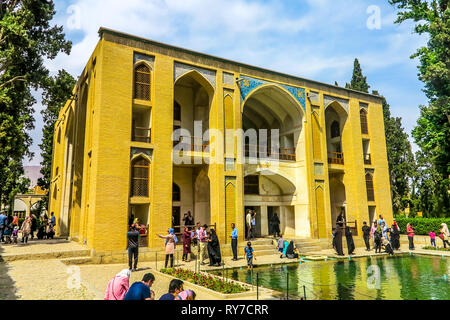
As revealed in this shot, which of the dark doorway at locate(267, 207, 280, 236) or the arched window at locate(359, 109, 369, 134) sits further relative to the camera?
the arched window at locate(359, 109, 369, 134)

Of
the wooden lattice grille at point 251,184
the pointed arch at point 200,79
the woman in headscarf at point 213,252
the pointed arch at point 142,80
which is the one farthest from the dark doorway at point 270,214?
the pointed arch at point 142,80

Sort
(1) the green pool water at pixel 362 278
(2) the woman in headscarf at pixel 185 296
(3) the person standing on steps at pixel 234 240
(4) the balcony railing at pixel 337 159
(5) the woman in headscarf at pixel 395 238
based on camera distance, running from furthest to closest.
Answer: (4) the balcony railing at pixel 337 159 → (5) the woman in headscarf at pixel 395 238 → (3) the person standing on steps at pixel 234 240 → (1) the green pool water at pixel 362 278 → (2) the woman in headscarf at pixel 185 296

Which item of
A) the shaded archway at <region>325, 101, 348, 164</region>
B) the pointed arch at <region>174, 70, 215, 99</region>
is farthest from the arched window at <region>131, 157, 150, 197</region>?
the shaded archway at <region>325, 101, 348, 164</region>

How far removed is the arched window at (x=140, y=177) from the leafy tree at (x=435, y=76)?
706 inches

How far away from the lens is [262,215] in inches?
843

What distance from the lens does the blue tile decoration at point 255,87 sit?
61.4ft

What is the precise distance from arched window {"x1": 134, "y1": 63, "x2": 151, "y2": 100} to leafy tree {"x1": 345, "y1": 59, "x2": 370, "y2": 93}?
25594mm

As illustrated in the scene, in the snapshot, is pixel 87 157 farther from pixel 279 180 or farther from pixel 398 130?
pixel 398 130

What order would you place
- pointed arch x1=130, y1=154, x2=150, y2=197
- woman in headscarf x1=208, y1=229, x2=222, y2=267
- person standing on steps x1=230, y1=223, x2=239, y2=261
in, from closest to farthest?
1. woman in headscarf x1=208, y1=229, x2=222, y2=267
2. pointed arch x1=130, y1=154, x2=150, y2=197
3. person standing on steps x1=230, y1=223, x2=239, y2=261

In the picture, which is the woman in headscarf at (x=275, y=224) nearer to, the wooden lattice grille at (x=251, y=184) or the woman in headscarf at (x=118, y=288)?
the wooden lattice grille at (x=251, y=184)

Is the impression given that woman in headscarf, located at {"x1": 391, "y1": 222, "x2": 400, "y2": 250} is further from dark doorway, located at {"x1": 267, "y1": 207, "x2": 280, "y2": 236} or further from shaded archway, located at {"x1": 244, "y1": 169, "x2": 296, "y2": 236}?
dark doorway, located at {"x1": 267, "y1": 207, "x2": 280, "y2": 236}

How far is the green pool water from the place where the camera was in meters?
8.62
